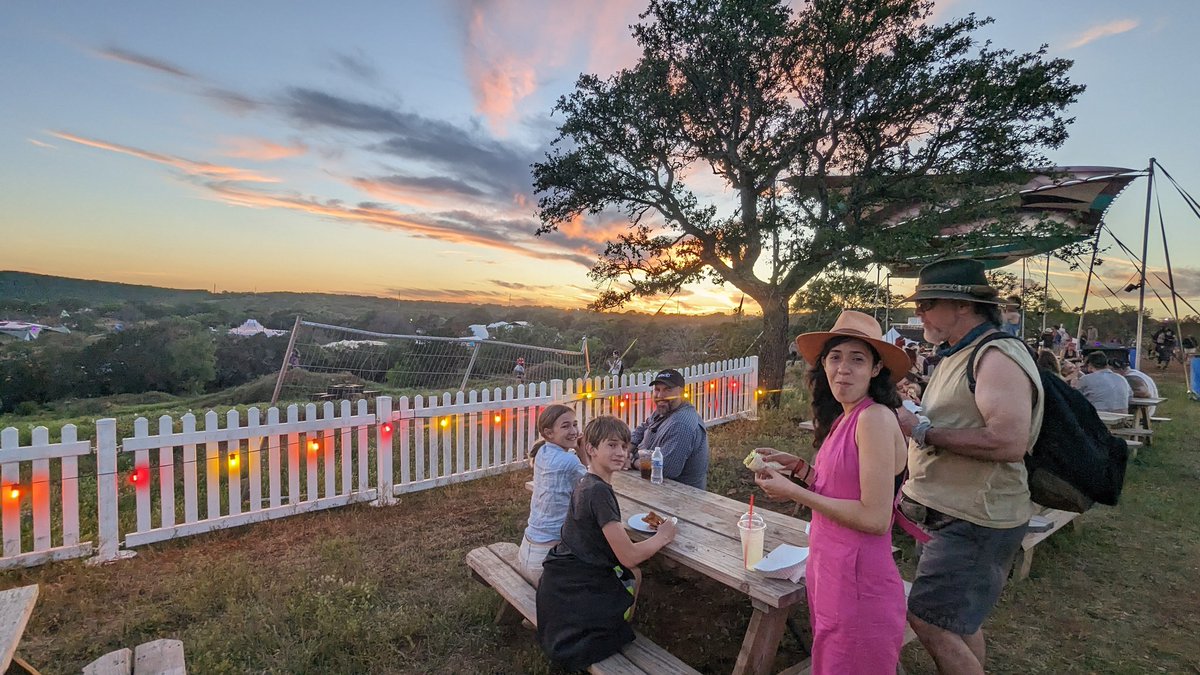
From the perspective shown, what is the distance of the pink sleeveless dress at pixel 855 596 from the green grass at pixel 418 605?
144cm

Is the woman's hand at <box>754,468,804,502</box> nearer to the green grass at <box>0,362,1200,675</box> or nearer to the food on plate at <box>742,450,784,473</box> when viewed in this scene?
the food on plate at <box>742,450,784,473</box>

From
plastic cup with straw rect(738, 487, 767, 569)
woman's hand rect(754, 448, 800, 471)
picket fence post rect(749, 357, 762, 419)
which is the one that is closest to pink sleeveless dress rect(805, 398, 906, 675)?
woman's hand rect(754, 448, 800, 471)

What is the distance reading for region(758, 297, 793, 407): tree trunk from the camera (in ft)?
31.7

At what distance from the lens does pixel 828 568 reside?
68.1 inches

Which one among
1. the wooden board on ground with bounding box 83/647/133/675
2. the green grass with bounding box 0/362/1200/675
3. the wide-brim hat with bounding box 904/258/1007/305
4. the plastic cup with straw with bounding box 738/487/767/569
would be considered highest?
the wide-brim hat with bounding box 904/258/1007/305

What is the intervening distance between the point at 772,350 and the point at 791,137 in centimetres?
382

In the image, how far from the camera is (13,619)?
187 centimetres

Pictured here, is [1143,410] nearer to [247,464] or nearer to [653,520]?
[653,520]

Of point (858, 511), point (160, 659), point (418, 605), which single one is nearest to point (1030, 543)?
point (858, 511)

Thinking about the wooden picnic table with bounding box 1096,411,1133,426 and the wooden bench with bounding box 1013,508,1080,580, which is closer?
the wooden bench with bounding box 1013,508,1080,580

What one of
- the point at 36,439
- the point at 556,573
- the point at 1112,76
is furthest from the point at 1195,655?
the point at 1112,76

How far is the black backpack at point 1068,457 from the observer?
1842 mm

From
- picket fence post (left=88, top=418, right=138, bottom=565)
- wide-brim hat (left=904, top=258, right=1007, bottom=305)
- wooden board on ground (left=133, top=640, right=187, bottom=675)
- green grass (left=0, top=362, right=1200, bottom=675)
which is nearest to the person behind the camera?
wide-brim hat (left=904, top=258, right=1007, bottom=305)

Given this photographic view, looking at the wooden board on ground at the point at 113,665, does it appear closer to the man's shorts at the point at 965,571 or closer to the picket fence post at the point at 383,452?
the picket fence post at the point at 383,452
